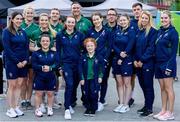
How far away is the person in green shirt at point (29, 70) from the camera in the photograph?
8500mm

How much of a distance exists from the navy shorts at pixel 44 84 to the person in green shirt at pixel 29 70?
1.52ft

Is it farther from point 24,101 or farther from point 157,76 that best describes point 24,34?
point 157,76

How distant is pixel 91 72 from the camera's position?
8.09 meters

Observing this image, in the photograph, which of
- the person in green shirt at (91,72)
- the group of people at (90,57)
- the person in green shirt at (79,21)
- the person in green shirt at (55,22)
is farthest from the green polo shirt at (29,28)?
the person in green shirt at (91,72)

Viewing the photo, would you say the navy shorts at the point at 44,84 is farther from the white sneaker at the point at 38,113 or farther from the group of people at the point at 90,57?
the white sneaker at the point at 38,113

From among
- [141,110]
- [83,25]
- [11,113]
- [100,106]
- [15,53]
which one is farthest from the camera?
[83,25]

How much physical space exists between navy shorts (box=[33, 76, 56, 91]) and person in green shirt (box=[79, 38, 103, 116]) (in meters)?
0.52

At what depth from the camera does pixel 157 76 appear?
307 inches

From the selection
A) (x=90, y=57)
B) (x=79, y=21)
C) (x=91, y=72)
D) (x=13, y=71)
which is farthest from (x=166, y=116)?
(x=13, y=71)

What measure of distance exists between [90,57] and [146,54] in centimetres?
100

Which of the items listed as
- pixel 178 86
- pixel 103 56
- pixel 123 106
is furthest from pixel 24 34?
pixel 178 86

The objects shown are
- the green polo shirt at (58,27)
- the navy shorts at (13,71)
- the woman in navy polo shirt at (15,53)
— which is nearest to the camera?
the woman in navy polo shirt at (15,53)

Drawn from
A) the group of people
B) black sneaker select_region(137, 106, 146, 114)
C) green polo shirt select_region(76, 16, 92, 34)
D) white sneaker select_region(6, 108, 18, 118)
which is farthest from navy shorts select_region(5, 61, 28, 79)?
black sneaker select_region(137, 106, 146, 114)

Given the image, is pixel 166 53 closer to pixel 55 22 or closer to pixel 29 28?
pixel 55 22
